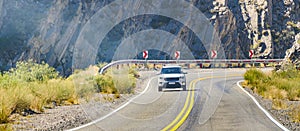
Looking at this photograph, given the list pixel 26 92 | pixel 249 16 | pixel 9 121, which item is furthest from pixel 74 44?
pixel 9 121

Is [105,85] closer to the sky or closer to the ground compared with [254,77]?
closer to the sky

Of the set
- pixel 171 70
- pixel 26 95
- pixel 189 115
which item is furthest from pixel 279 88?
pixel 26 95

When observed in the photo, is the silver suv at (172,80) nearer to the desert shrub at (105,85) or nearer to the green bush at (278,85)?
the desert shrub at (105,85)

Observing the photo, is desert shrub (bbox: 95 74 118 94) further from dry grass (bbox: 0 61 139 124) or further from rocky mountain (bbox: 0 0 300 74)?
rocky mountain (bbox: 0 0 300 74)

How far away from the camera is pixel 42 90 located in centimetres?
2066

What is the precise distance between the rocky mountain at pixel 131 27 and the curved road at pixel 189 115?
39.3 meters

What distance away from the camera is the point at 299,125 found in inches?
572

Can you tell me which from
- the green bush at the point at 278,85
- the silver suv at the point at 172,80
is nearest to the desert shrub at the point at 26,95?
the silver suv at the point at 172,80

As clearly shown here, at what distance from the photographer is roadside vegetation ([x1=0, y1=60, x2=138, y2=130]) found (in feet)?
55.3

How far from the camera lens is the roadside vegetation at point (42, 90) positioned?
1684 centimetres

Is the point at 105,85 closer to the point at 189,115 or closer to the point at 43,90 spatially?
the point at 43,90

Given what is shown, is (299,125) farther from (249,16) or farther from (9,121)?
(249,16)

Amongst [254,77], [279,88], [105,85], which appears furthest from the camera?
[254,77]

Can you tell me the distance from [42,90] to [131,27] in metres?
46.2
